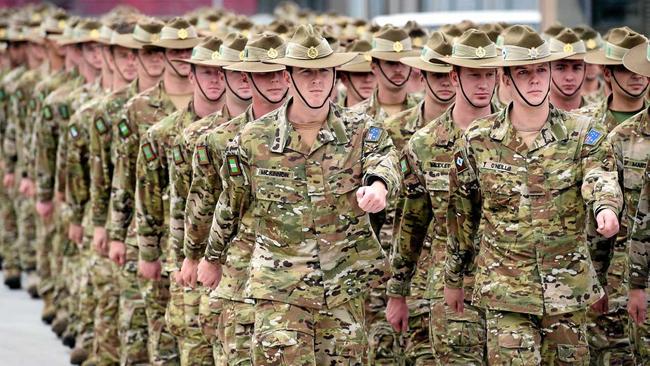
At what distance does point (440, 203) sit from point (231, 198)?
1313mm

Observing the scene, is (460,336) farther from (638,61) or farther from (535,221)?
(638,61)

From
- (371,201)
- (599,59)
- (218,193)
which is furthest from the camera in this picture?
(599,59)

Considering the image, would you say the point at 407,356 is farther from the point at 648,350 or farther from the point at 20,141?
the point at 20,141

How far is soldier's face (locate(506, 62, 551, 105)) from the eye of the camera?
365 inches

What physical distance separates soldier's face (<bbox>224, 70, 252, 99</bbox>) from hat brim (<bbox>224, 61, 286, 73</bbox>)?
0.62 meters

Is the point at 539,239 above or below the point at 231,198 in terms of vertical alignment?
below

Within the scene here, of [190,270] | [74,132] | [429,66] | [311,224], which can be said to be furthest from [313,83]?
[74,132]

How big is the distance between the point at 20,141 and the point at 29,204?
0.61m

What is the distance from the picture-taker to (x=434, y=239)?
34.2 ft

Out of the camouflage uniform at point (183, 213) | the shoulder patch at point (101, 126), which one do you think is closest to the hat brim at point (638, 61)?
the camouflage uniform at point (183, 213)

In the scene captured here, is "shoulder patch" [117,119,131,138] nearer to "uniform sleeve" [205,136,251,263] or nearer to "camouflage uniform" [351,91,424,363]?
"camouflage uniform" [351,91,424,363]

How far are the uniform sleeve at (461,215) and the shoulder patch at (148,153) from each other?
2425 mm

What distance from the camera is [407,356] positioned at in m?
10.9

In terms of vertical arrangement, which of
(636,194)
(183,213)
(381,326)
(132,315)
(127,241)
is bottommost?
(132,315)
